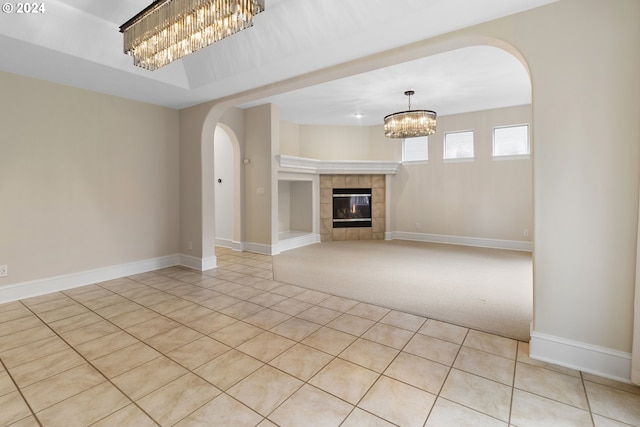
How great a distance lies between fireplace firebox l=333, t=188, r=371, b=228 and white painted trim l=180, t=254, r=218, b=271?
11.2 feet

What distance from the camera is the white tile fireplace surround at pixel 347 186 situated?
726cm

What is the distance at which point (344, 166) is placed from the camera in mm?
7316

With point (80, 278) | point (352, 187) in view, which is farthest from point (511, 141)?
point (80, 278)

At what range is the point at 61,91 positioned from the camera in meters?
3.86

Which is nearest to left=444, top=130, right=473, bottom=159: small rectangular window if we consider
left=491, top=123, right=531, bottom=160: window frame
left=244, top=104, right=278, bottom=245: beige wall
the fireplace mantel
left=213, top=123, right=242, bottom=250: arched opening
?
left=491, top=123, right=531, bottom=160: window frame

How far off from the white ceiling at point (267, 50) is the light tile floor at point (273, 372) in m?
2.62

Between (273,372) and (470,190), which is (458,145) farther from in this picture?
(273,372)

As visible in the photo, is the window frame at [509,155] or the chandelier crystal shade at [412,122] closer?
the chandelier crystal shade at [412,122]

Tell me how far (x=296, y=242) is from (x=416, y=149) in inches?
148

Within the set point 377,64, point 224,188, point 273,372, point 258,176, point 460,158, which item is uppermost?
point 377,64

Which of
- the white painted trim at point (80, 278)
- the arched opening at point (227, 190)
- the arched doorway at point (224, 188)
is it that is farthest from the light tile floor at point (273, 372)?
the arched doorway at point (224, 188)

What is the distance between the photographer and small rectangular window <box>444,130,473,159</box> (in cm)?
692

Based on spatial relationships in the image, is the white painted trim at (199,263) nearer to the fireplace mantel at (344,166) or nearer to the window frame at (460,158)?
the fireplace mantel at (344,166)

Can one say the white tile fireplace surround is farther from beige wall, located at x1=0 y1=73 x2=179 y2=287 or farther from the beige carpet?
beige wall, located at x1=0 y1=73 x2=179 y2=287
